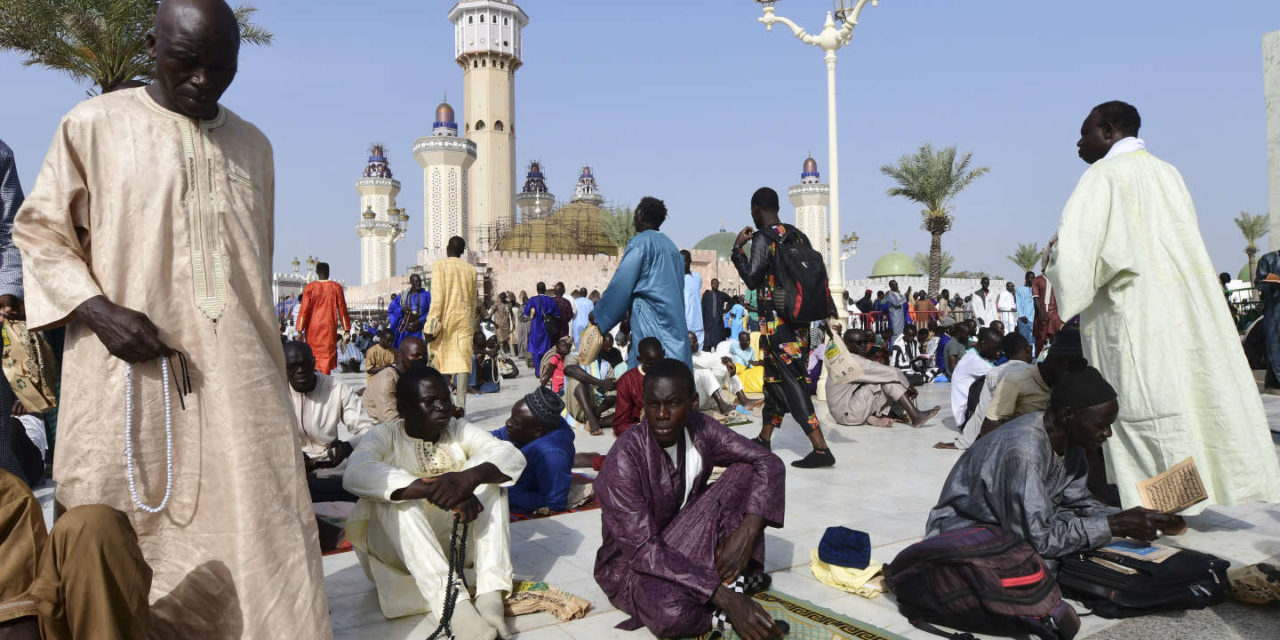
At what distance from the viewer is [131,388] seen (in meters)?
2.00

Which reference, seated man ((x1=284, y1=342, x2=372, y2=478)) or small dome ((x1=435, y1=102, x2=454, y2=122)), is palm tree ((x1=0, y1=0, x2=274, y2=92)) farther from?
small dome ((x1=435, y1=102, x2=454, y2=122))

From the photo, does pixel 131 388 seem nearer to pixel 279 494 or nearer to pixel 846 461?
pixel 279 494

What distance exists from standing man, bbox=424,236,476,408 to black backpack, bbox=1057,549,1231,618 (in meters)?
5.17

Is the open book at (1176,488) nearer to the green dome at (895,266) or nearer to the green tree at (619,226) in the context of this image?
the green tree at (619,226)

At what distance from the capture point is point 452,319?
23.4 ft

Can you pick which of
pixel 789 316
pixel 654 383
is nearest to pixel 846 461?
pixel 789 316

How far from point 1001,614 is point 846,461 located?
3.16m

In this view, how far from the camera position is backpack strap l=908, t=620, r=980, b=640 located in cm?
262

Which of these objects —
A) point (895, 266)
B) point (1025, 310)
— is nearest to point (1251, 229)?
point (895, 266)

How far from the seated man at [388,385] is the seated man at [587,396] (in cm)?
168

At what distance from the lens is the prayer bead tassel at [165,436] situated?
2004 mm

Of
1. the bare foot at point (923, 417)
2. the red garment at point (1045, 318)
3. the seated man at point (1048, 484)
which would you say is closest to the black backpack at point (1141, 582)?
the seated man at point (1048, 484)

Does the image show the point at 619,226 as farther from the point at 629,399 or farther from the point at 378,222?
the point at 629,399

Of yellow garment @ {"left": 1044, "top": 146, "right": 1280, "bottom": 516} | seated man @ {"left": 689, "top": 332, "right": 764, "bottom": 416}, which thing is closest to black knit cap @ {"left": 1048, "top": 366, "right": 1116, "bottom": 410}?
yellow garment @ {"left": 1044, "top": 146, "right": 1280, "bottom": 516}
